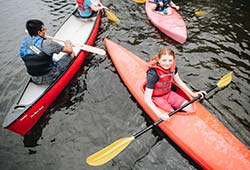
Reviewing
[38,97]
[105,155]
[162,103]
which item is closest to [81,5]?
[38,97]

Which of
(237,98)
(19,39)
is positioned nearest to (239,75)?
(237,98)

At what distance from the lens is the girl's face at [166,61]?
3397 millimetres

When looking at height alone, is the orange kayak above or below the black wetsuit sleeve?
below

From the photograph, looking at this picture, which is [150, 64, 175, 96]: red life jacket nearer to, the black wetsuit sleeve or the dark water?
the black wetsuit sleeve

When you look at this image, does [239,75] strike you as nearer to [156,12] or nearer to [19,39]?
[156,12]

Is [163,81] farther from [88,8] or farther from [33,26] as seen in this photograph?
[88,8]

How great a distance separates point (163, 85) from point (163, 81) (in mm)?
85

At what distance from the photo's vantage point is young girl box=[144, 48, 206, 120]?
11.3ft

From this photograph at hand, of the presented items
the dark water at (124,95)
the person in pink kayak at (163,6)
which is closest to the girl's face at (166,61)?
the dark water at (124,95)

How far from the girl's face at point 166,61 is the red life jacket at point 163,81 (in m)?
0.07

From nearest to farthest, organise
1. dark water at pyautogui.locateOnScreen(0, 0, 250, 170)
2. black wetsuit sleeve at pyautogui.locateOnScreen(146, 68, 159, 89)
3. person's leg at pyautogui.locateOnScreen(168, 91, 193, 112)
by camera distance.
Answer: black wetsuit sleeve at pyautogui.locateOnScreen(146, 68, 159, 89)
dark water at pyautogui.locateOnScreen(0, 0, 250, 170)
person's leg at pyautogui.locateOnScreen(168, 91, 193, 112)

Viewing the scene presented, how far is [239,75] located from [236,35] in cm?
173

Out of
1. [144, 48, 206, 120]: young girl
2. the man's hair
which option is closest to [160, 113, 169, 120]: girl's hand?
[144, 48, 206, 120]: young girl

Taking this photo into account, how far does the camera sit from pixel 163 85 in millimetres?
3713
